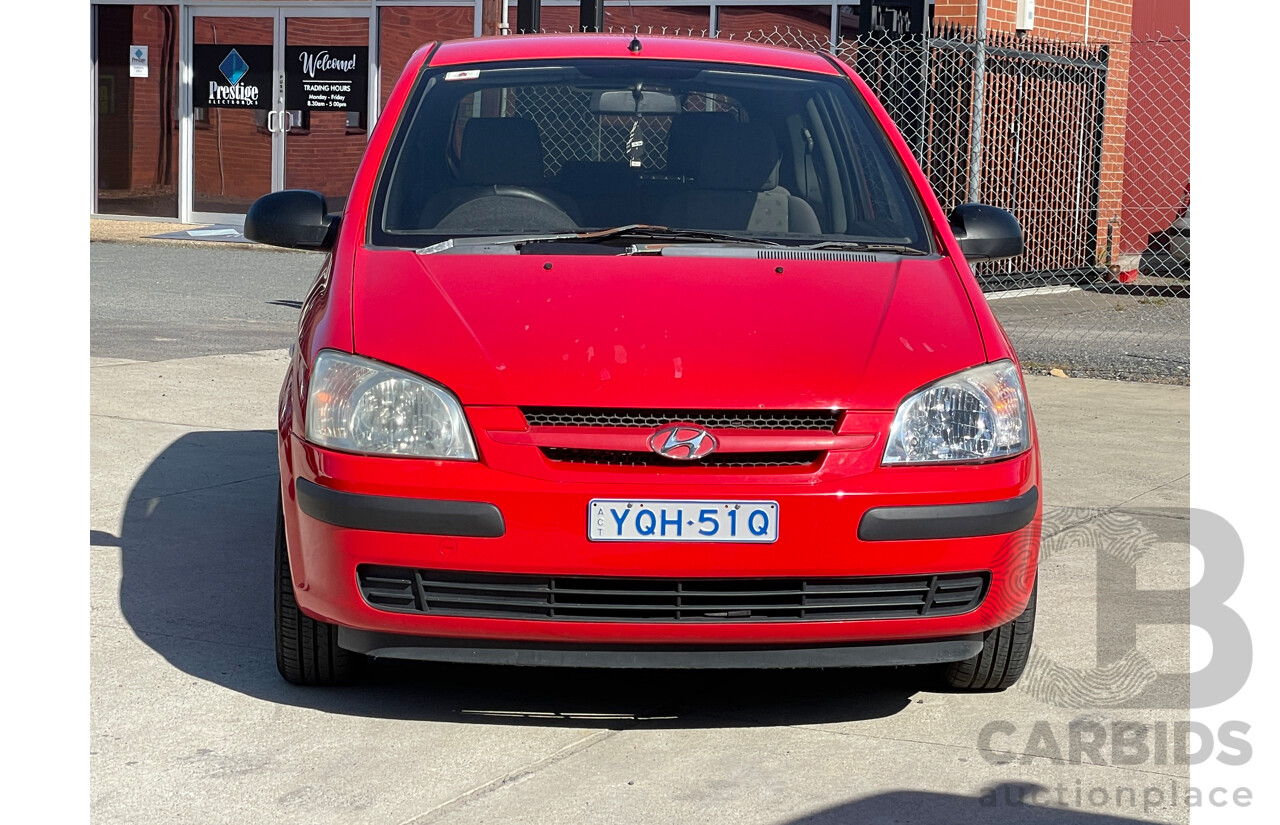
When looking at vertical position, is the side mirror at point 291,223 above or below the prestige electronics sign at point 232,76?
below

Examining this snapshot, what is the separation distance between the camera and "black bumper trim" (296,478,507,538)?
3.47 meters

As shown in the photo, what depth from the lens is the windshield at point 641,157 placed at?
178 inches

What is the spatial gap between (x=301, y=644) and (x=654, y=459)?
108 centimetres

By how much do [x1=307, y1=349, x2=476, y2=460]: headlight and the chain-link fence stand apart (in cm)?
754

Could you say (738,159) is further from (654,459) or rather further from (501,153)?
(654,459)

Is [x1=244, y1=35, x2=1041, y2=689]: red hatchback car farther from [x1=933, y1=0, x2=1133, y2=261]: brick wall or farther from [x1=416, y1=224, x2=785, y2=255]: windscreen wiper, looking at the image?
[x1=933, y1=0, x2=1133, y2=261]: brick wall

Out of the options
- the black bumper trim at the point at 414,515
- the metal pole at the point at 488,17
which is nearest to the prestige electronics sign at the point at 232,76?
the metal pole at the point at 488,17

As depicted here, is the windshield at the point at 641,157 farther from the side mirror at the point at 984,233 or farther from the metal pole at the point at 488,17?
the metal pole at the point at 488,17

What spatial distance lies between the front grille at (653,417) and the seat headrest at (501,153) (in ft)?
4.30

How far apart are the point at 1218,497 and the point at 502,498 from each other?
12.8 feet

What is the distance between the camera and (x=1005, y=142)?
1384 centimetres
